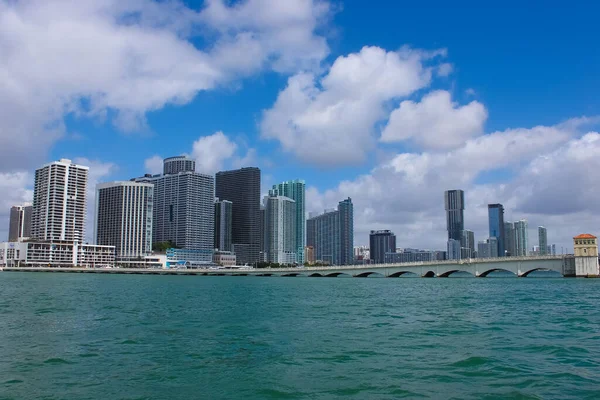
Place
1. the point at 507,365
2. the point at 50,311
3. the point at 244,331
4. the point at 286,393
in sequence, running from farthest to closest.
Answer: the point at 50,311, the point at 244,331, the point at 507,365, the point at 286,393

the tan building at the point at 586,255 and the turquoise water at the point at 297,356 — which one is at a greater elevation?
the tan building at the point at 586,255

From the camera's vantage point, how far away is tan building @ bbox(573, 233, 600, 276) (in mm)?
141750

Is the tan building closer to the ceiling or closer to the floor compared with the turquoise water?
closer to the ceiling

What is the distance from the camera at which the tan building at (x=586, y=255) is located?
142m

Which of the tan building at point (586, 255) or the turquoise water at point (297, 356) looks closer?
the turquoise water at point (297, 356)

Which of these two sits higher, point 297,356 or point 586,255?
point 586,255

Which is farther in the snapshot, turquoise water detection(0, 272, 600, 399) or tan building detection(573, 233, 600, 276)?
tan building detection(573, 233, 600, 276)

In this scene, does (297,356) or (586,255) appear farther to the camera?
(586,255)

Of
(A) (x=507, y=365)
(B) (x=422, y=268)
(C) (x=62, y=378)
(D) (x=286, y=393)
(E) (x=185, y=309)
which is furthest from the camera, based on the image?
(B) (x=422, y=268)

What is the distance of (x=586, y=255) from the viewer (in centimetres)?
14288

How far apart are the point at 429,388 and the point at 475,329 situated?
1781 cm

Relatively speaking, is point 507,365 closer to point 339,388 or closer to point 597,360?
point 597,360

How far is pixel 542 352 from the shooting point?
26.9 m

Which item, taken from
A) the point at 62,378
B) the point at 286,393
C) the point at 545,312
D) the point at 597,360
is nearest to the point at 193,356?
the point at 62,378
